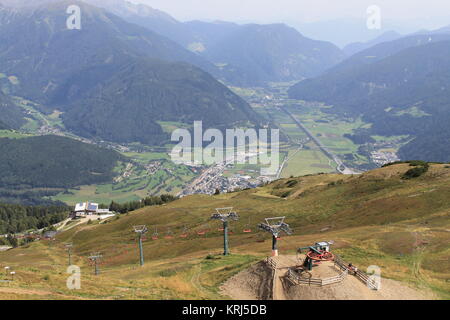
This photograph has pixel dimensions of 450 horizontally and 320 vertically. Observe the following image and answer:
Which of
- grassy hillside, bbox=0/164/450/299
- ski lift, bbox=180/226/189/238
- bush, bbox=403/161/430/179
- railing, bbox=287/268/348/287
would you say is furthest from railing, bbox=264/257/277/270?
bush, bbox=403/161/430/179

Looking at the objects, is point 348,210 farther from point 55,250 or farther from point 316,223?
point 55,250

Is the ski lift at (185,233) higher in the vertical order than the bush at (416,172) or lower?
lower

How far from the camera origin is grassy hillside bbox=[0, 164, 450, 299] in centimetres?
5562

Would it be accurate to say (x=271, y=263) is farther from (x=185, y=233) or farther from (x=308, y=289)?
(x=185, y=233)

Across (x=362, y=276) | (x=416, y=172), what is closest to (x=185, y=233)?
(x=362, y=276)

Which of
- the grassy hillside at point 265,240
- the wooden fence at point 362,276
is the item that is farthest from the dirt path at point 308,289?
the grassy hillside at point 265,240

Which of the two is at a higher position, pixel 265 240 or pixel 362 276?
pixel 362 276

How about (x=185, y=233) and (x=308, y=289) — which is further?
(x=185, y=233)

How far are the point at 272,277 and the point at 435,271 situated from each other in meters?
22.6

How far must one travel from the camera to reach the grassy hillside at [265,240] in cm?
5562

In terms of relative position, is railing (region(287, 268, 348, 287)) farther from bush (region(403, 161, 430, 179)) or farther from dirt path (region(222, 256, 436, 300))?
bush (region(403, 161, 430, 179))

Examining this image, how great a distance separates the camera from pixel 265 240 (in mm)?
83312

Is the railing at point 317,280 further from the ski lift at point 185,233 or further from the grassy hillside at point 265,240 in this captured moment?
the ski lift at point 185,233
